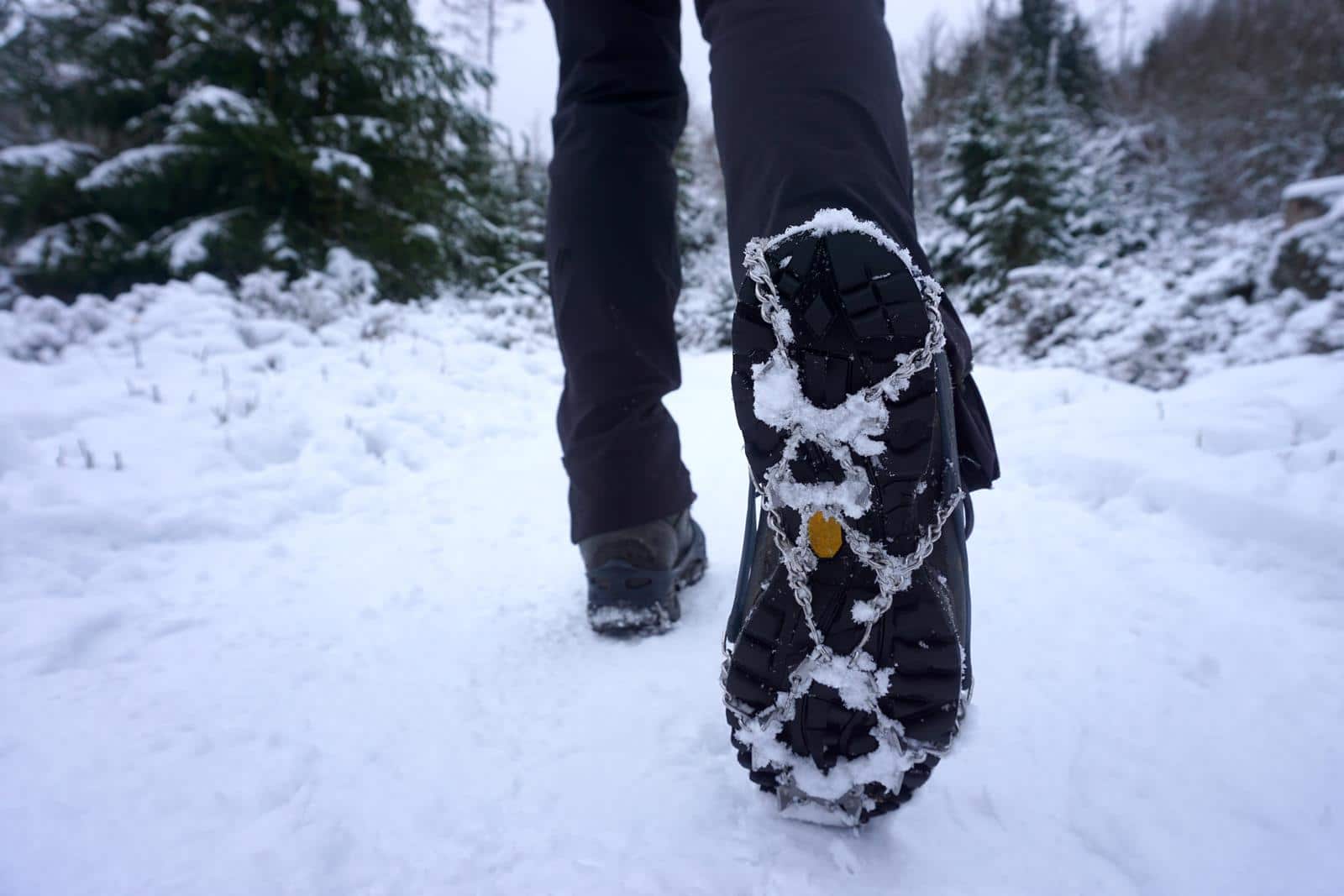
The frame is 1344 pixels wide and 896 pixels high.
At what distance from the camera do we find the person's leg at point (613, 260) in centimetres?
→ 97

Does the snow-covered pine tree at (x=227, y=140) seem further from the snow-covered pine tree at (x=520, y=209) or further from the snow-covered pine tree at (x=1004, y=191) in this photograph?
the snow-covered pine tree at (x=1004, y=191)

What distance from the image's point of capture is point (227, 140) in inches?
215

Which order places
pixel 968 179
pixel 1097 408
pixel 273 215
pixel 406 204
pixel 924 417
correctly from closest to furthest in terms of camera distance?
pixel 924 417
pixel 1097 408
pixel 273 215
pixel 406 204
pixel 968 179

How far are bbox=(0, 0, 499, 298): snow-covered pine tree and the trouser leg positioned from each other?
5.69m

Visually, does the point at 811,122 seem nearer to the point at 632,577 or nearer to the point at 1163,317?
the point at 632,577

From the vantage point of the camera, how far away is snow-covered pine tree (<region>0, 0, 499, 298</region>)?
17.7 ft

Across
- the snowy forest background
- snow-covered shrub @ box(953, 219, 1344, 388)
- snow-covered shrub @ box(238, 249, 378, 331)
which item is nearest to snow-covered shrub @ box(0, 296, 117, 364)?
the snowy forest background

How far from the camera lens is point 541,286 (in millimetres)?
7312

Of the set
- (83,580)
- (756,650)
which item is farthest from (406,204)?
(756,650)

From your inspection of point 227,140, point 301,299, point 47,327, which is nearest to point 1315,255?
point 301,299

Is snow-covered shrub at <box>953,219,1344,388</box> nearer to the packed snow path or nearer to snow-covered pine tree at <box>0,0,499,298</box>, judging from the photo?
the packed snow path

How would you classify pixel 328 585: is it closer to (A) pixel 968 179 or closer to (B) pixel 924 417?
(B) pixel 924 417

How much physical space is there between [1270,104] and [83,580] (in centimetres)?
1731

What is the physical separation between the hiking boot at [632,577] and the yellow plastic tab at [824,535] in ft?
1.47
